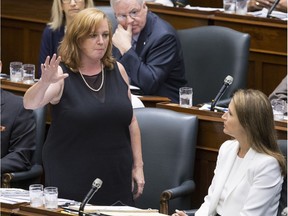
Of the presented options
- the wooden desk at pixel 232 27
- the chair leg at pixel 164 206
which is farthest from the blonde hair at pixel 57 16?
the chair leg at pixel 164 206

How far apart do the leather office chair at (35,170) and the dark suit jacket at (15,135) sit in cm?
4

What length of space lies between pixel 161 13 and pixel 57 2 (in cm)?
91

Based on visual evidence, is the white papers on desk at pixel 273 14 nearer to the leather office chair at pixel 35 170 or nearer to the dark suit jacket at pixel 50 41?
the dark suit jacket at pixel 50 41

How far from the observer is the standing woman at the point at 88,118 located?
409cm

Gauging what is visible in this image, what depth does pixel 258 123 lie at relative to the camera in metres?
3.89

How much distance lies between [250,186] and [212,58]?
2180 mm

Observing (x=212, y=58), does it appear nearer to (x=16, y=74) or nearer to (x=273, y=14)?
(x=273, y=14)

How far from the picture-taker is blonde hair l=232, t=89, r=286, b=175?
3889mm

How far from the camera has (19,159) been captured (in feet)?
16.0

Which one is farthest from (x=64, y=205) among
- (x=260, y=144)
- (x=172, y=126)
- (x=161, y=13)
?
(x=161, y=13)

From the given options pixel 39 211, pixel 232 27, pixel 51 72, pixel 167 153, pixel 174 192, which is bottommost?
pixel 174 192

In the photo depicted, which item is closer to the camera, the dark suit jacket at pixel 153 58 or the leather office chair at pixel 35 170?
the leather office chair at pixel 35 170

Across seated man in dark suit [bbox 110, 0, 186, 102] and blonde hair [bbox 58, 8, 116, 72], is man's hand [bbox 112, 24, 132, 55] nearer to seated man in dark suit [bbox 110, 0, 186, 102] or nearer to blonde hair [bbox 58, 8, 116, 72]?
seated man in dark suit [bbox 110, 0, 186, 102]

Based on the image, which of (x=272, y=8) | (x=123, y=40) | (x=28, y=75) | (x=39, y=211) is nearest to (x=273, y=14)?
(x=272, y=8)
